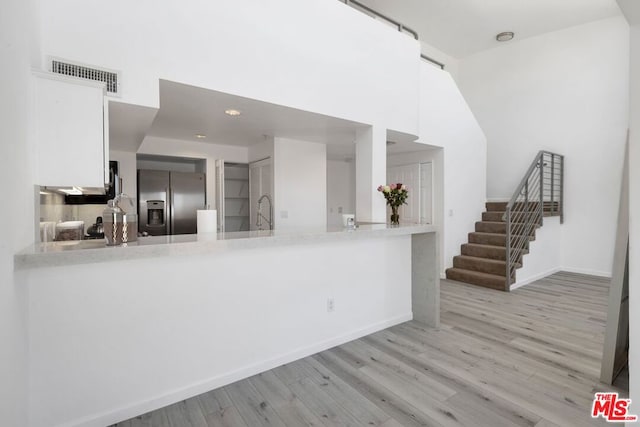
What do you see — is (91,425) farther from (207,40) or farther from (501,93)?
(501,93)

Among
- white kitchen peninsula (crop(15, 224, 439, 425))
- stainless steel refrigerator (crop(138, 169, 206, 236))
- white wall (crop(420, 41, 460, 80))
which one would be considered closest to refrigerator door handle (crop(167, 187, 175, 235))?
stainless steel refrigerator (crop(138, 169, 206, 236))

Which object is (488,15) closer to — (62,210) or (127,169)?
(127,169)

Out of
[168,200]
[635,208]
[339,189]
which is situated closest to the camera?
[635,208]

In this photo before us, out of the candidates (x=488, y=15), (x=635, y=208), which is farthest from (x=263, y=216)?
(x=488, y=15)

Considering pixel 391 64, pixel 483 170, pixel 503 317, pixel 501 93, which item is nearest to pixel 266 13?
pixel 391 64

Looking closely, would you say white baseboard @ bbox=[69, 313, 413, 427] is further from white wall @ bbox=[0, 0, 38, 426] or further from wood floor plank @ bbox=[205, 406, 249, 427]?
white wall @ bbox=[0, 0, 38, 426]

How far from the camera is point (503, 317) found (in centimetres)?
370

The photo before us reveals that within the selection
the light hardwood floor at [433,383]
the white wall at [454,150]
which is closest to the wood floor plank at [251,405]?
the light hardwood floor at [433,383]

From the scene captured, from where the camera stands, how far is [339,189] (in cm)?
730

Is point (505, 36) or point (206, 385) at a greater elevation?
point (505, 36)

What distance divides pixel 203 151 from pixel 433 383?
415 cm

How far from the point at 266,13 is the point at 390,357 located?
301 cm

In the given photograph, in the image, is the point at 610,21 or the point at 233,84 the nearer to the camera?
the point at 233,84

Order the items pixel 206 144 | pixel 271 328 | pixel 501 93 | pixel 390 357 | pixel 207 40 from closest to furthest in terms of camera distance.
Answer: pixel 207 40 < pixel 271 328 < pixel 390 357 < pixel 206 144 < pixel 501 93
